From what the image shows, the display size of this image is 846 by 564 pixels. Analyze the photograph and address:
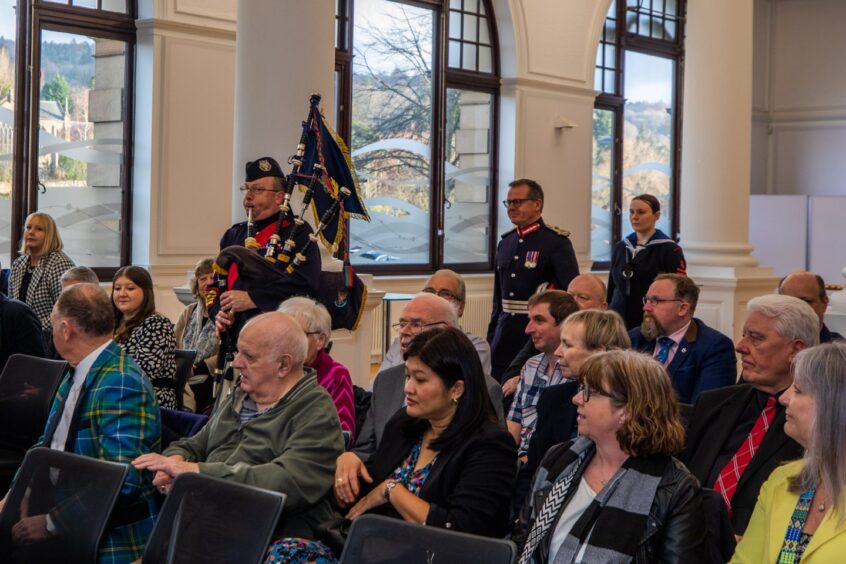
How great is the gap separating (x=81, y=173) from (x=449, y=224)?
3847 mm

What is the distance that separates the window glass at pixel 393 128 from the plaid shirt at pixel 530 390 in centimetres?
592

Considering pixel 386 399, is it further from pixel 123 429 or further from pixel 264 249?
pixel 264 249

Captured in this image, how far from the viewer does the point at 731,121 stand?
866cm

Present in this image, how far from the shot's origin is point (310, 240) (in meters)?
4.41

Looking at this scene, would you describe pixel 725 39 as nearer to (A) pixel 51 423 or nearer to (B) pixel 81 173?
(B) pixel 81 173

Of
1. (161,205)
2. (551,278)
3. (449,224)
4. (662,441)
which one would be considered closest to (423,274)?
(449,224)

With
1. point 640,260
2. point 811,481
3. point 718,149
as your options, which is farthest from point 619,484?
point 718,149

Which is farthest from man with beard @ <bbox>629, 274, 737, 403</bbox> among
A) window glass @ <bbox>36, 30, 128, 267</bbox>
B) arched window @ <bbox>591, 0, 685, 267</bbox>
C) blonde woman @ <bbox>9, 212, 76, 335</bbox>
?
arched window @ <bbox>591, 0, 685, 267</bbox>

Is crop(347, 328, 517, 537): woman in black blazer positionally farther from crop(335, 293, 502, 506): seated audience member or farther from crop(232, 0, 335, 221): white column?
crop(232, 0, 335, 221): white column

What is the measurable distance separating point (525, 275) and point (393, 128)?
4.51 meters

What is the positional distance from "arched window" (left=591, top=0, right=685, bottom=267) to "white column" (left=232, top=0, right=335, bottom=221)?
714cm

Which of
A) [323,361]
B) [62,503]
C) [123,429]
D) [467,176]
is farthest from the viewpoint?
[467,176]

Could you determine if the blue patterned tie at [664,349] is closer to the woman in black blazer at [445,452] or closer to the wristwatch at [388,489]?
the woman in black blazer at [445,452]

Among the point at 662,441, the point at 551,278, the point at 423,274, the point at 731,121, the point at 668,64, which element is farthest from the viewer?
the point at 668,64
